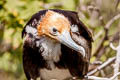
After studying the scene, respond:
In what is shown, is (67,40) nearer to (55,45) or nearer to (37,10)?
(55,45)

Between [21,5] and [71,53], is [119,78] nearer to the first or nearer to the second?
[71,53]

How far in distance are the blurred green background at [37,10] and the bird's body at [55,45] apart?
773 millimetres

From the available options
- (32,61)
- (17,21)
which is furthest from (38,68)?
(17,21)

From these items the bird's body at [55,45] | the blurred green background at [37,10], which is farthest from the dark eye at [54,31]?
the blurred green background at [37,10]

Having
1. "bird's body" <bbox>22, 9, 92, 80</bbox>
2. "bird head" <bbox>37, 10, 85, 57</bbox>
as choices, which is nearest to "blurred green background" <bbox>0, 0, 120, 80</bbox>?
"bird's body" <bbox>22, 9, 92, 80</bbox>

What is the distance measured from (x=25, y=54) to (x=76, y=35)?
0.48 m

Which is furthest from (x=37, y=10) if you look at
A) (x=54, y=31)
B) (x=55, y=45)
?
(x=54, y=31)

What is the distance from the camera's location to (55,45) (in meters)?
3.56

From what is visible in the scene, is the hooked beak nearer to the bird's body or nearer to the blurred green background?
the bird's body

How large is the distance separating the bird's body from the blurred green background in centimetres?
77

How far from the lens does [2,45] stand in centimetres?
571

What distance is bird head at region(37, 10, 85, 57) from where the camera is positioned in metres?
3.33

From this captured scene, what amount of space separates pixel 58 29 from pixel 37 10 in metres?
1.10

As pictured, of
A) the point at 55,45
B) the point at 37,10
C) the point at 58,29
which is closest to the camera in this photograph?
the point at 58,29
